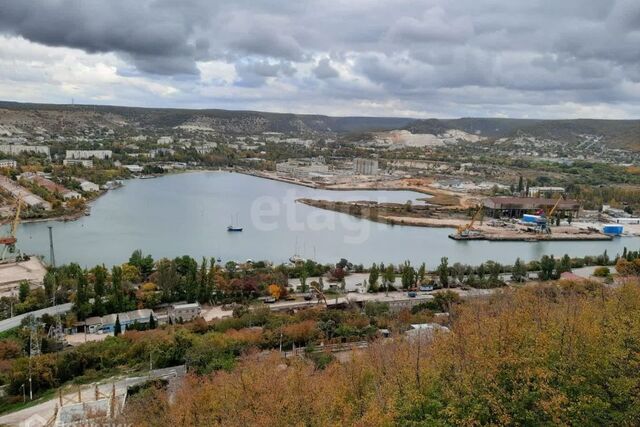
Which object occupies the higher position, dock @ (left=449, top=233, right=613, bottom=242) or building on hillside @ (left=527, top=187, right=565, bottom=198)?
building on hillside @ (left=527, top=187, right=565, bottom=198)

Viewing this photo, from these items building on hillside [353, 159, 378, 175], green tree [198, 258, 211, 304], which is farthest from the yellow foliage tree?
building on hillside [353, 159, 378, 175]

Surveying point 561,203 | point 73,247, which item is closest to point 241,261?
Result: point 73,247

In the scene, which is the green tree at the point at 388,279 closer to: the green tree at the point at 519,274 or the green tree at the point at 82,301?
the green tree at the point at 519,274

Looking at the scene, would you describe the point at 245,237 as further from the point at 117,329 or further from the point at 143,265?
the point at 117,329

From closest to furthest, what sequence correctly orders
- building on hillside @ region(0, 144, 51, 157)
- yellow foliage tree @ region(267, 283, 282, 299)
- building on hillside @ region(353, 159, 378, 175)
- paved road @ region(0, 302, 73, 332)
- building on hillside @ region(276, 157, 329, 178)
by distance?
paved road @ region(0, 302, 73, 332) < yellow foliage tree @ region(267, 283, 282, 299) < building on hillside @ region(0, 144, 51, 157) < building on hillside @ region(276, 157, 329, 178) < building on hillside @ region(353, 159, 378, 175)

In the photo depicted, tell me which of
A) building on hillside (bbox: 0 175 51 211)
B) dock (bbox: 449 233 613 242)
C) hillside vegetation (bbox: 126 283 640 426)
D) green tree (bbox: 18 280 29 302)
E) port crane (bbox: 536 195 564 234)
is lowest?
dock (bbox: 449 233 613 242)

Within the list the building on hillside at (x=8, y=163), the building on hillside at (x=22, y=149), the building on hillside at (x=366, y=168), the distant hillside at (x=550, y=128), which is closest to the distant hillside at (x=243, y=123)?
the distant hillside at (x=550, y=128)

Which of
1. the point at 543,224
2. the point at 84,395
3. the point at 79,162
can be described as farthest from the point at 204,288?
the point at 79,162

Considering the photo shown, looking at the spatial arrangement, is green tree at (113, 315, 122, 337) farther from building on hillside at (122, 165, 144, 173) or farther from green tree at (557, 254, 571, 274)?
building on hillside at (122, 165, 144, 173)

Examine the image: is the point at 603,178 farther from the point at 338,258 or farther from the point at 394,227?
the point at 338,258
